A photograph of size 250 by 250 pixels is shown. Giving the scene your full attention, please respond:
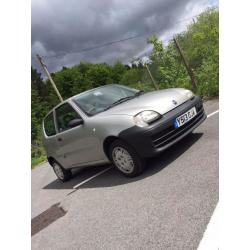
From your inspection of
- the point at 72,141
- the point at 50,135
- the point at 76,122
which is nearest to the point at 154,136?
the point at 76,122

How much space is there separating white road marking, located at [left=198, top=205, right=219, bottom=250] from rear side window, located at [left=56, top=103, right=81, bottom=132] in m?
3.51

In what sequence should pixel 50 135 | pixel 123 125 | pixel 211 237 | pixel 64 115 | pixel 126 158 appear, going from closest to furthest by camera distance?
pixel 211 237 < pixel 123 125 < pixel 126 158 < pixel 64 115 < pixel 50 135

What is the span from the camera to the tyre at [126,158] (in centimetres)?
510

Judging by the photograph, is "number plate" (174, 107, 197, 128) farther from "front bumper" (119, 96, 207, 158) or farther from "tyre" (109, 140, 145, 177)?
"tyre" (109, 140, 145, 177)

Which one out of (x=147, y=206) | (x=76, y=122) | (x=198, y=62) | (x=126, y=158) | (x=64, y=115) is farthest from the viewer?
(x=198, y=62)

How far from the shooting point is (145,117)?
499 cm

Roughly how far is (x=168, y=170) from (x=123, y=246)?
1815mm

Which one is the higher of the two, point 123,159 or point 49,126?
point 49,126

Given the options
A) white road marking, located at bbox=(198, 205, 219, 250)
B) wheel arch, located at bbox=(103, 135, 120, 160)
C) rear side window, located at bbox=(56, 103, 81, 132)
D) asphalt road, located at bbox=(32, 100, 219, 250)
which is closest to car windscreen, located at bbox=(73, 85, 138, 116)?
rear side window, located at bbox=(56, 103, 81, 132)

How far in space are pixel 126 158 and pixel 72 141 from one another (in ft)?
4.89

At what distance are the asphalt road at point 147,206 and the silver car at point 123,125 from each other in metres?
0.36

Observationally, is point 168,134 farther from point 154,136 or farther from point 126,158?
point 126,158
